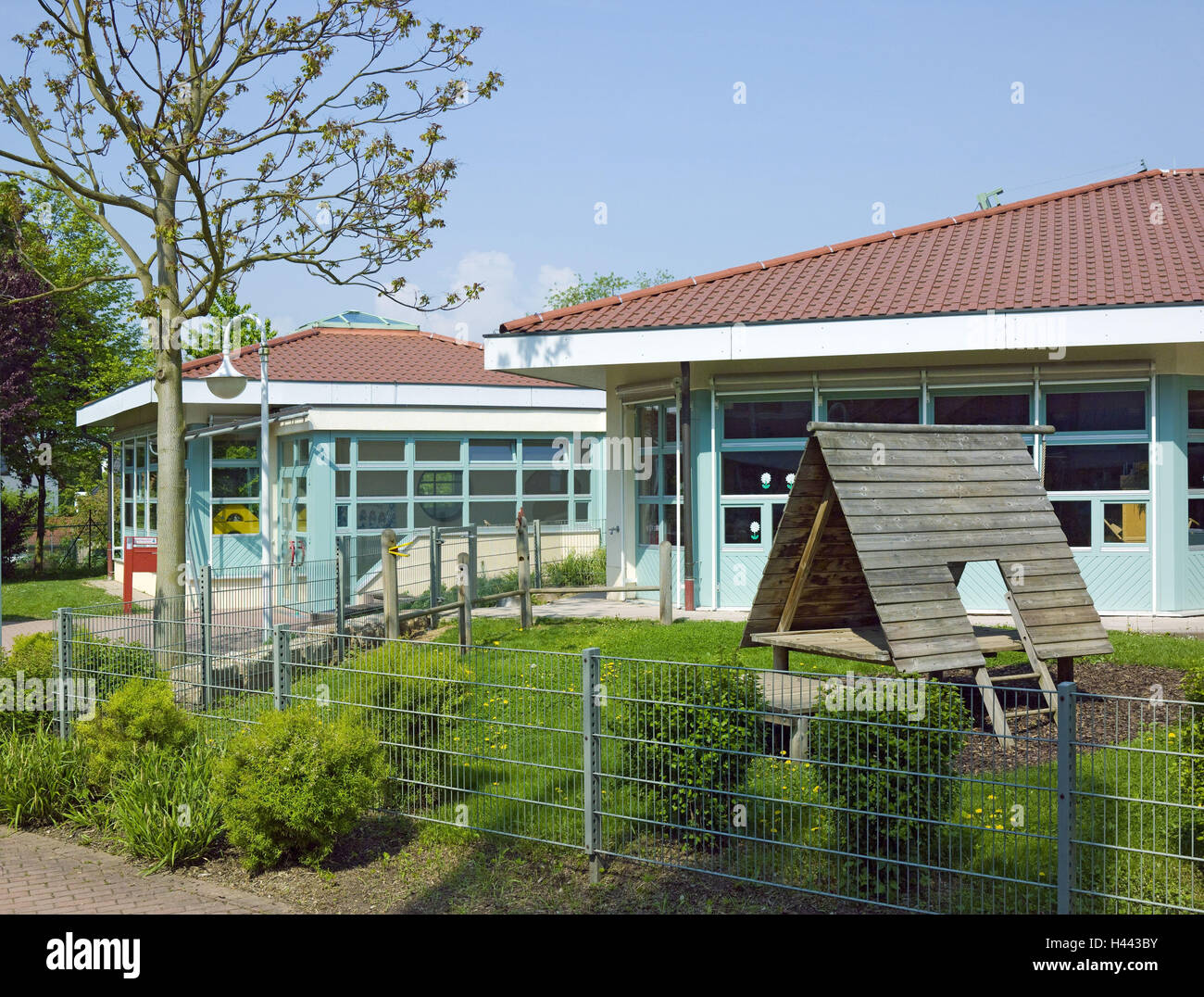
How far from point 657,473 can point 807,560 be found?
8.37m

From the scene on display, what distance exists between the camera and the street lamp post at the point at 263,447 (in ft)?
37.8

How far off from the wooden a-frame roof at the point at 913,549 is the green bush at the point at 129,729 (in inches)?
159

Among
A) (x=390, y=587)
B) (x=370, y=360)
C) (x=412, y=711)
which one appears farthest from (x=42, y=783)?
(x=370, y=360)

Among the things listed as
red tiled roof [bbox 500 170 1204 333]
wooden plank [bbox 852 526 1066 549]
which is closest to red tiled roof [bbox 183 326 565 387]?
red tiled roof [bbox 500 170 1204 333]

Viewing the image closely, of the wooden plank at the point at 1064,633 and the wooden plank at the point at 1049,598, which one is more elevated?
the wooden plank at the point at 1049,598

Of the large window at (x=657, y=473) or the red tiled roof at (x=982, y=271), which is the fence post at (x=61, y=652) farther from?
the large window at (x=657, y=473)

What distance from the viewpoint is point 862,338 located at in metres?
13.8

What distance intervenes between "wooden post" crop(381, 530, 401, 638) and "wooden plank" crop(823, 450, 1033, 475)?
501cm

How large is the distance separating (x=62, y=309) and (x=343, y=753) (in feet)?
101

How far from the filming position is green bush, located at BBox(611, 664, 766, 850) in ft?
17.8

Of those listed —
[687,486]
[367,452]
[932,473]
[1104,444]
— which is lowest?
[932,473]

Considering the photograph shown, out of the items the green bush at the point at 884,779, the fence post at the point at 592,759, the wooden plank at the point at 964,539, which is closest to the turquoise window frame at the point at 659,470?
the wooden plank at the point at 964,539

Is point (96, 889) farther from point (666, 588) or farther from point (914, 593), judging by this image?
point (666, 588)
